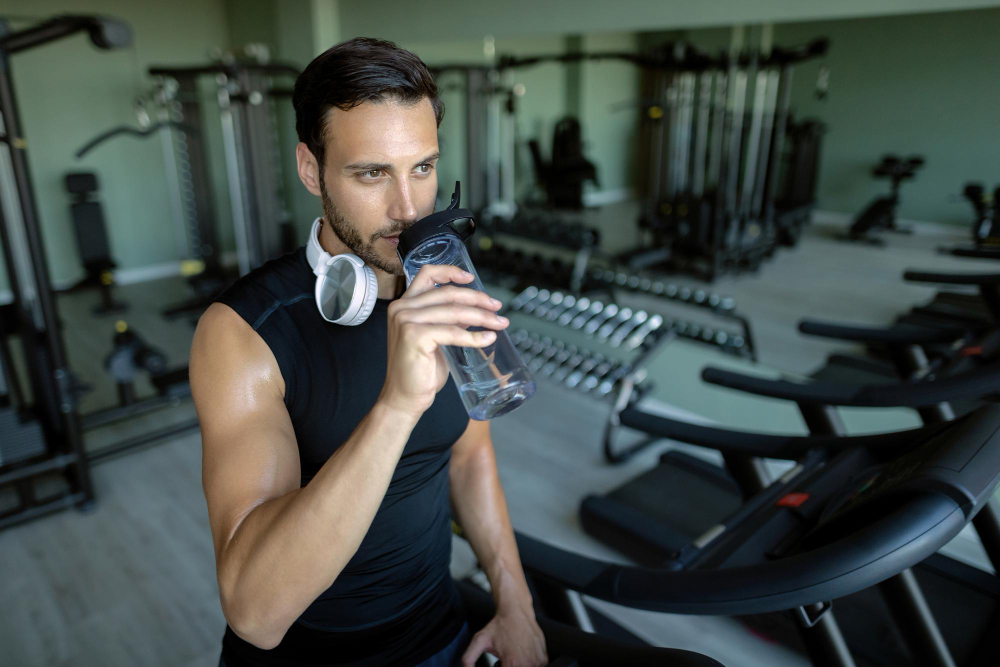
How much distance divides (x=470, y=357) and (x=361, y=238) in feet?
0.84

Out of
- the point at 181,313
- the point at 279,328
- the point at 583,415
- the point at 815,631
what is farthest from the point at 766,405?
the point at 181,313

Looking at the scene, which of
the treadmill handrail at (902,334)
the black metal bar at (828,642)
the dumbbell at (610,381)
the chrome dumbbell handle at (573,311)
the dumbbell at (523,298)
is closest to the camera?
the black metal bar at (828,642)

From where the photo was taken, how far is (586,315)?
316 centimetres

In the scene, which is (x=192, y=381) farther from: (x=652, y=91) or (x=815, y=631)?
(x=652, y=91)

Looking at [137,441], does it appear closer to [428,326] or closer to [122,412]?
[122,412]

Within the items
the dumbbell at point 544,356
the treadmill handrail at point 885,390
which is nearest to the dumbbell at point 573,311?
the dumbbell at point 544,356

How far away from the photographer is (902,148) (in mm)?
2432

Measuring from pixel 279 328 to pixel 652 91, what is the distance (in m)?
2.99

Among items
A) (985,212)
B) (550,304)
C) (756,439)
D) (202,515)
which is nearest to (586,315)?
(550,304)

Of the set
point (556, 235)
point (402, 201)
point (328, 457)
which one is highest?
point (402, 201)

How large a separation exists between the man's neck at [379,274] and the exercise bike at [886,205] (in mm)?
2232

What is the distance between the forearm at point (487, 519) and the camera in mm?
1140

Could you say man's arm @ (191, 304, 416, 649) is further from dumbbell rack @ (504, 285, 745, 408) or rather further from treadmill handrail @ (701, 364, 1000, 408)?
dumbbell rack @ (504, 285, 745, 408)

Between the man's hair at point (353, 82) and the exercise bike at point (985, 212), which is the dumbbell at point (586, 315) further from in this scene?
the man's hair at point (353, 82)
